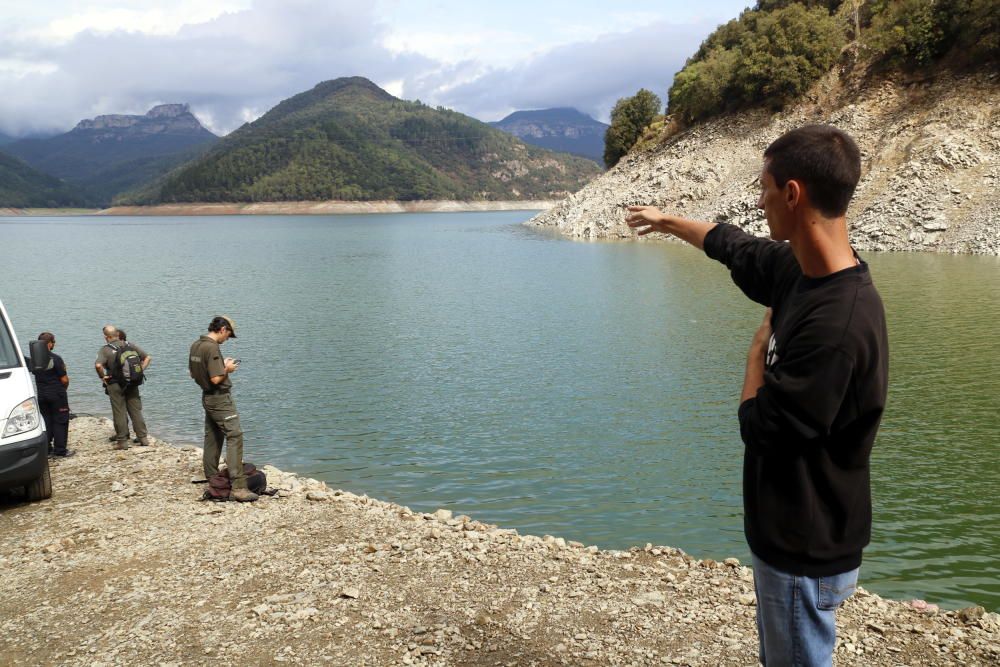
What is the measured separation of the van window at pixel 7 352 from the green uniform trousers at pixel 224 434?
2516mm

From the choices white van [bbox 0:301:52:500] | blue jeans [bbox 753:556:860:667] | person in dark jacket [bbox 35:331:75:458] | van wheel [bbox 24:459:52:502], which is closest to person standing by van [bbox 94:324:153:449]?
person in dark jacket [bbox 35:331:75:458]

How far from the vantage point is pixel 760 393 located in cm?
257

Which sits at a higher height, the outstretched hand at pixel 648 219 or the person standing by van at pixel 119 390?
the outstretched hand at pixel 648 219

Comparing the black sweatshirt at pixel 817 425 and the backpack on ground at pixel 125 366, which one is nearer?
the black sweatshirt at pixel 817 425

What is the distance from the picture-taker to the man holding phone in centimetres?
949

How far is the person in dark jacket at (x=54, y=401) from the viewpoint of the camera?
38.1 ft

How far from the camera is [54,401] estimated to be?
11.8 m

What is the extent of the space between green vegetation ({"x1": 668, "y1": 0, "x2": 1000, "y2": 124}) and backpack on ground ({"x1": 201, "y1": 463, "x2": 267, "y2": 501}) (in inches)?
2233

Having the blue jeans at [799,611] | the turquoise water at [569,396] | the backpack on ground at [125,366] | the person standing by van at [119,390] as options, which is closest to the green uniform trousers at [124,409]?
the person standing by van at [119,390]

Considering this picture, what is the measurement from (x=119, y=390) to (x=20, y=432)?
372 cm

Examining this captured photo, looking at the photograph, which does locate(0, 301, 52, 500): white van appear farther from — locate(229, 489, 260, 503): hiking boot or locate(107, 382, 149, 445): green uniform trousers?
locate(107, 382, 149, 445): green uniform trousers

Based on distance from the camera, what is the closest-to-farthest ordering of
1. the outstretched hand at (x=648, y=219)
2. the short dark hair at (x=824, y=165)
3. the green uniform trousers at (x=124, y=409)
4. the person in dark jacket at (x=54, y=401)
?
1. the short dark hair at (x=824, y=165)
2. the outstretched hand at (x=648, y=219)
3. the person in dark jacket at (x=54, y=401)
4. the green uniform trousers at (x=124, y=409)

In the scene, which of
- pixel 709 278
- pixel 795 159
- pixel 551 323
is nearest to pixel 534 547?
pixel 795 159

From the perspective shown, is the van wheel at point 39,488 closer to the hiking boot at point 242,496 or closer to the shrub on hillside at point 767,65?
the hiking boot at point 242,496
